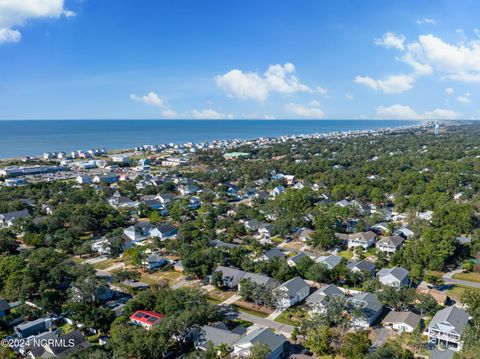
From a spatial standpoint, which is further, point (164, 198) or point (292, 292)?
point (164, 198)

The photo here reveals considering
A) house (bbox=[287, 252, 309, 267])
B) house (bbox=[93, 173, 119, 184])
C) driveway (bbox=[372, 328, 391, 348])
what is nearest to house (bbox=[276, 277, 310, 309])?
house (bbox=[287, 252, 309, 267])

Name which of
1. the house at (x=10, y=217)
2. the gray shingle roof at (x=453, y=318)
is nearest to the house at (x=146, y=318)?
the gray shingle roof at (x=453, y=318)

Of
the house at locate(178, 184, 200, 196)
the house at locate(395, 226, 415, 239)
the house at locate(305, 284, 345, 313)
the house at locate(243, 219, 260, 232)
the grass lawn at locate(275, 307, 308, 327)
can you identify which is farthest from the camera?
the house at locate(178, 184, 200, 196)

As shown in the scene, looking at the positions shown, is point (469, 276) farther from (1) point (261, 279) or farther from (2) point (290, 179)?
(2) point (290, 179)

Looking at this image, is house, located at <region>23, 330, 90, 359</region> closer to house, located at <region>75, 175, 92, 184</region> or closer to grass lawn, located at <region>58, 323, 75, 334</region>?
grass lawn, located at <region>58, 323, 75, 334</region>

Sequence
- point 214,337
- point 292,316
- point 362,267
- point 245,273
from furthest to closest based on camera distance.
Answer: point 362,267
point 245,273
point 292,316
point 214,337

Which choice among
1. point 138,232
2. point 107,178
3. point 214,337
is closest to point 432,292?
point 214,337

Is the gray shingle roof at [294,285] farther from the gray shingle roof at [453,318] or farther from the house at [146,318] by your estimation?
the house at [146,318]
